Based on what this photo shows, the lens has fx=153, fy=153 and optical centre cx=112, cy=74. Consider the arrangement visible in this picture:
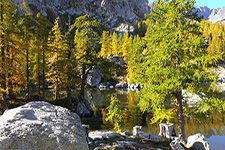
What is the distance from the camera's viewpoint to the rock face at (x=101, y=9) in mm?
133000

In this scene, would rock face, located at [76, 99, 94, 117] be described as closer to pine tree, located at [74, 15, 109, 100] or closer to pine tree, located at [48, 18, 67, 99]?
pine tree, located at [74, 15, 109, 100]

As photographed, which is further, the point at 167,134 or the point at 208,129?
the point at 208,129

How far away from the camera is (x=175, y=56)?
36.4 feet

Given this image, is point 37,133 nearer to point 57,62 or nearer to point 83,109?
point 57,62

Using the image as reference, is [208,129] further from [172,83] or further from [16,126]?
[16,126]

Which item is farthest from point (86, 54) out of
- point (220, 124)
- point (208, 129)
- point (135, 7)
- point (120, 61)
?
point (135, 7)

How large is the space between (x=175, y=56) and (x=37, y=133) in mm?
10162

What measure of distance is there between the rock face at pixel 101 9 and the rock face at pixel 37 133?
138145 mm

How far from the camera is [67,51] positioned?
2373 centimetres

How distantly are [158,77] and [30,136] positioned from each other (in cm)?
913

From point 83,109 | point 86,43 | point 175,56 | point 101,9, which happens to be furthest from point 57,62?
point 101,9

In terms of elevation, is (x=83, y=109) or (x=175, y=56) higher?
(x=175, y=56)

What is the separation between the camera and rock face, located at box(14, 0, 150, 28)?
133m

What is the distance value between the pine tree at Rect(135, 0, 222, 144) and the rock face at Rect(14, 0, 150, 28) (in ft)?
438
